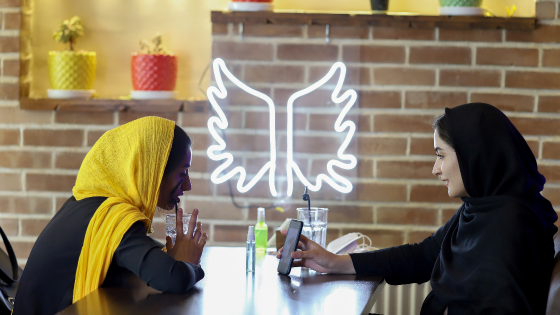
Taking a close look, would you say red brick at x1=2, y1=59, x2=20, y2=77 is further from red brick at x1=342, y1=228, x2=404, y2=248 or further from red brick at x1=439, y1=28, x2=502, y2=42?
red brick at x1=439, y1=28, x2=502, y2=42

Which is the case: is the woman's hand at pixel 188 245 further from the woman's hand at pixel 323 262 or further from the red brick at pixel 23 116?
the red brick at pixel 23 116

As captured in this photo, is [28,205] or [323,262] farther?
[28,205]

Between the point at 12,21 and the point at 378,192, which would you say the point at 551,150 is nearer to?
the point at 378,192

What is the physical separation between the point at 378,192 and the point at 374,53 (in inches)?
22.9

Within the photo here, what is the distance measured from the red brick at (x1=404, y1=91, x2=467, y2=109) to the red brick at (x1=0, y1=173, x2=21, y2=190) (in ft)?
5.55

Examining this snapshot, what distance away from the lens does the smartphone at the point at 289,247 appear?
1.68 meters

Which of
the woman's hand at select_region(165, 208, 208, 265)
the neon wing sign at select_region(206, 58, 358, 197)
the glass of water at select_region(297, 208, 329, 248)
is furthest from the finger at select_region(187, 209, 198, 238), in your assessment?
the neon wing sign at select_region(206, 58, 358, 197)

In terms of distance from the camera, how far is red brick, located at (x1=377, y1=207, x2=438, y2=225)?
2.46 metres

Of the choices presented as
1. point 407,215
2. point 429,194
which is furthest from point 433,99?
point 407,215

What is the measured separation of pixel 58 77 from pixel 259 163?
939 mm

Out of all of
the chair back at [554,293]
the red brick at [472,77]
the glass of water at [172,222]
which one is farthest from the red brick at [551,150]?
the glass of water at [172,222]

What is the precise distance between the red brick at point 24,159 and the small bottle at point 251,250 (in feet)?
4.09

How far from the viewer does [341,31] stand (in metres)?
2.41

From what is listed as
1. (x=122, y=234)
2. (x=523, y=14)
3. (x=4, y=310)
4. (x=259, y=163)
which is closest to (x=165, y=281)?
(x=122, y=234)
